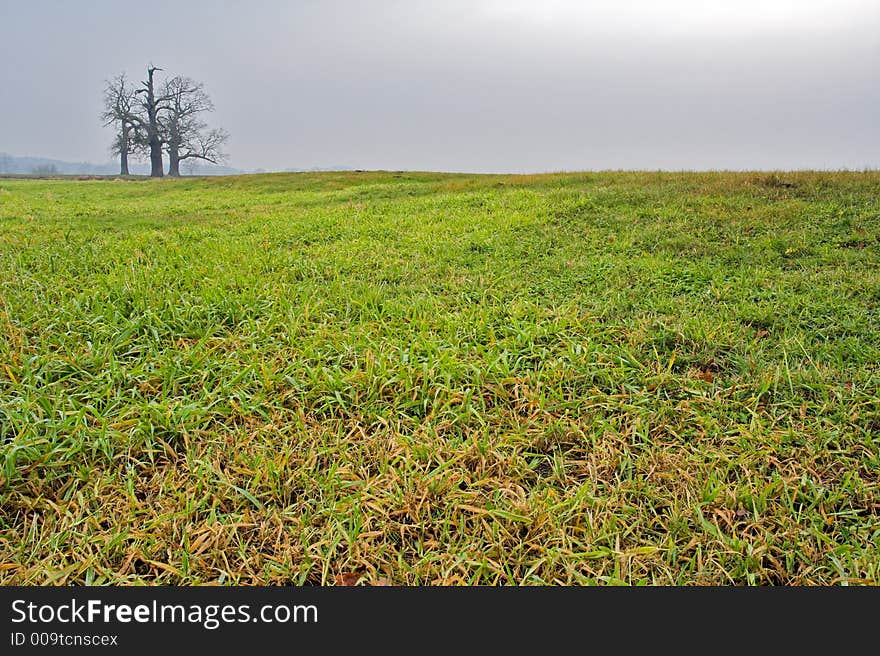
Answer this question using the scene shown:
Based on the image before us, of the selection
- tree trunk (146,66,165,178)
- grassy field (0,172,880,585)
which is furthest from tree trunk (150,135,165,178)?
grassy field (0,172,880,585)

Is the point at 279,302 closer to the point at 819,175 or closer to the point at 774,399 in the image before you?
the point at 774,399

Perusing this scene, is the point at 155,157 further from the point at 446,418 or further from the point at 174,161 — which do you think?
the point at 446,418

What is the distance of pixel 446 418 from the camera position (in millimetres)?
2783

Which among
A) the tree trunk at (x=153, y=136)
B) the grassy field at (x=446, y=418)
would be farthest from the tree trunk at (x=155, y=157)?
the grassy field at (x=446, y=418)

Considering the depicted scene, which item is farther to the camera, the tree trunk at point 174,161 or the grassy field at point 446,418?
the tree trunk at point 174,161

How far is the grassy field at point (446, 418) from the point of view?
199cm

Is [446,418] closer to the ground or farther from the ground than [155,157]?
closer to the ground

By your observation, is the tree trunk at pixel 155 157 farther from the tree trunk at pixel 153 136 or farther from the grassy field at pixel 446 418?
the grassy field at pixel 446 418

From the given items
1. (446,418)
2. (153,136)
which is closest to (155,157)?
(153,136)

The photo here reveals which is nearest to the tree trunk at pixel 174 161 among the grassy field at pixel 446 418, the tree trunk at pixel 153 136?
the tree trunk at pixel 153 136

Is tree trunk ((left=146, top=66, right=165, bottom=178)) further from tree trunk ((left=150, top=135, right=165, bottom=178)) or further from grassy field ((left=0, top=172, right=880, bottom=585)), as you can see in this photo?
grassy field ((left=0, top=172, right=880, bottom=585))

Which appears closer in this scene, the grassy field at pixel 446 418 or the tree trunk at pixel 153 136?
the grassy field at pixel 446 418

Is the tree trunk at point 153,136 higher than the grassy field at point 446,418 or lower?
higher

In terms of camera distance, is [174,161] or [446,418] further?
[174,161]
